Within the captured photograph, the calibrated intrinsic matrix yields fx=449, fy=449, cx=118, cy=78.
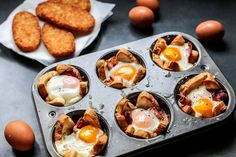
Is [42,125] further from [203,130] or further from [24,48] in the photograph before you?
[203,130]

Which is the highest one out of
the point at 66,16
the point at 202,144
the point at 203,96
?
the point at 66,16

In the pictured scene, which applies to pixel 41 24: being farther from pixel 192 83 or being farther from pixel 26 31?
pixel 192 83

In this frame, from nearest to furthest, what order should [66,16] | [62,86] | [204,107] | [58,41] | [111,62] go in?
1. [204,107]
2. [62,86]
3. [111,62]
4. [58,41]
5. [66,16]

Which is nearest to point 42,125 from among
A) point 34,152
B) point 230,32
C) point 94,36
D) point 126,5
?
point 34,152

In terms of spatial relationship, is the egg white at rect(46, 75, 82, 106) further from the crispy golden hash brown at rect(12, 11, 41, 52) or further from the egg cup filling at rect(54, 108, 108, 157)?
the crispy golden hash brown at rect(12, 11, 41, 52)

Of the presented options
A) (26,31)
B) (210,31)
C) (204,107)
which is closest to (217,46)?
(210,31)

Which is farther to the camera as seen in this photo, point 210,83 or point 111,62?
point 111,62

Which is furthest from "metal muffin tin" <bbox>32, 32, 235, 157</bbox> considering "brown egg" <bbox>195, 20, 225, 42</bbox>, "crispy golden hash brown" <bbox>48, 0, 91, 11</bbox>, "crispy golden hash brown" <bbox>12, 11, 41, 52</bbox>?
"crispy golden hash brown" <bbox>48, 0, 91, 11</bbox>
